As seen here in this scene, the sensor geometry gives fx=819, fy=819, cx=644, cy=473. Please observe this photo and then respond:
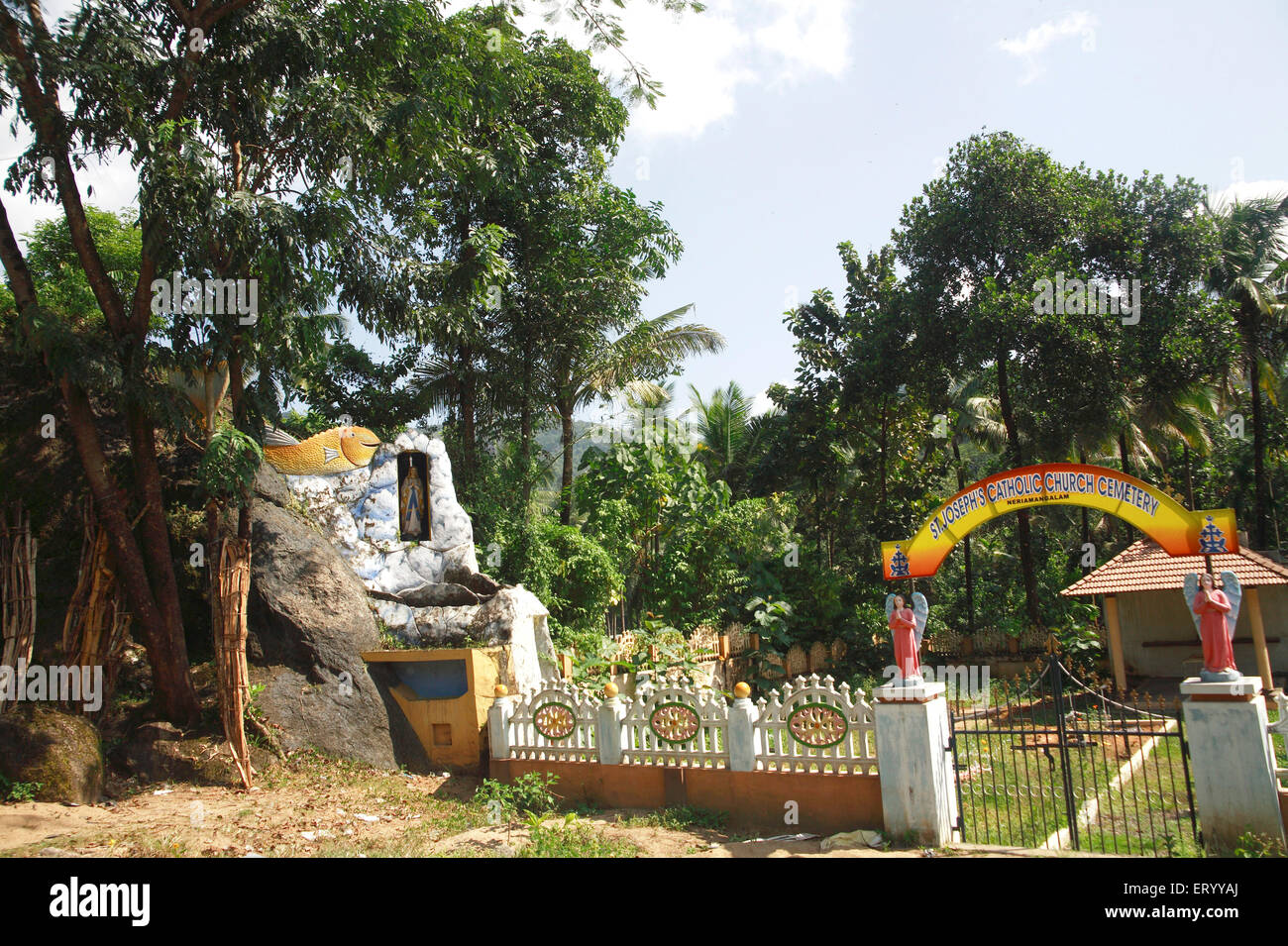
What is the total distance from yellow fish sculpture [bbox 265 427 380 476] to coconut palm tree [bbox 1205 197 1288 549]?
19.0m

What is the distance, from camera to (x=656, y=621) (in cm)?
1502

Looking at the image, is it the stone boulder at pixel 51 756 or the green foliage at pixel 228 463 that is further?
the green foliage at pixel 228 463

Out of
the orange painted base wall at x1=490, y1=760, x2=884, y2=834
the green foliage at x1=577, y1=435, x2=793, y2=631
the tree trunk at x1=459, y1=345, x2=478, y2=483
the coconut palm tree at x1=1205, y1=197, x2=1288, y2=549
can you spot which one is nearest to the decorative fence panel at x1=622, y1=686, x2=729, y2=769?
the orange painted base wall at x1=490, y1=760, x2=884, y2=834

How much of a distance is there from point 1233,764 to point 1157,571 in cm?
947

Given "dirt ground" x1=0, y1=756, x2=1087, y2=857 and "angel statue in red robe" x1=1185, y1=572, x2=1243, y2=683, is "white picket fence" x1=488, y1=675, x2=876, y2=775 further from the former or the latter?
"angel statue in red robe" x1=1185, y1=572, x2=1243, y2=683

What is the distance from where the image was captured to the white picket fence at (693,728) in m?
8.13

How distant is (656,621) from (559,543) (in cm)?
256

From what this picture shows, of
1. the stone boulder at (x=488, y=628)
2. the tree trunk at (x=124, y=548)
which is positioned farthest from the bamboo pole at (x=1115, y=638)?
the tree trunk at (x=124, y=548)

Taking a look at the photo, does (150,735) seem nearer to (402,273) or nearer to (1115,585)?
(402,273)

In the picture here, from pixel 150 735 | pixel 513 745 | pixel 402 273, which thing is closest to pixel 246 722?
pixel 150 735

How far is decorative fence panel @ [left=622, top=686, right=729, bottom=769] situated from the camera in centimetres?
899

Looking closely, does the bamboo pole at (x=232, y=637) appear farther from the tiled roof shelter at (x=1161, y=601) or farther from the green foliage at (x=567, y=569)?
the tiled roof shelter at (x=1161, y=601)

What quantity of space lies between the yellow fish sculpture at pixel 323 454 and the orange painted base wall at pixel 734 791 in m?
5.82

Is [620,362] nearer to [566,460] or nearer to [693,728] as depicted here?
[566,460]
